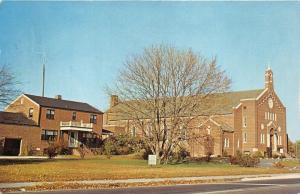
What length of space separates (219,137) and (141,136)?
74.8ft

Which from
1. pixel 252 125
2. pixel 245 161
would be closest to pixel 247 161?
pixel 245 161

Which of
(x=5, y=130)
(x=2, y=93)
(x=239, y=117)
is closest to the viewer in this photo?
(x=2, y=93)

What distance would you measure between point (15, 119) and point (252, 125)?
38915mm

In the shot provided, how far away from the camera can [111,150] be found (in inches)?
2201

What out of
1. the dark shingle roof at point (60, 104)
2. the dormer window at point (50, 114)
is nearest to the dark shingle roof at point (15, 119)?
the dormer window at point (50, 114)

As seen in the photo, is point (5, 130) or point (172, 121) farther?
point (5, 130)

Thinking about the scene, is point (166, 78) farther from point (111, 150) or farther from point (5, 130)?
point (5, 130)

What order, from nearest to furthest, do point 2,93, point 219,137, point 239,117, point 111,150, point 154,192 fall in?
1. point 154,192
2. point 2,93
3. point 111,150
4. point 219,137
5. point 239,117

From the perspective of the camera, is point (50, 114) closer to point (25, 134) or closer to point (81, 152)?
point (25, 134)

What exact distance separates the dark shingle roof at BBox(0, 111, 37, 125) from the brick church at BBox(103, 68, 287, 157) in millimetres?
14076

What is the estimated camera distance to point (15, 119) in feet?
176

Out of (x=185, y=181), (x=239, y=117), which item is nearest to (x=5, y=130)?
(x=185, y=181)

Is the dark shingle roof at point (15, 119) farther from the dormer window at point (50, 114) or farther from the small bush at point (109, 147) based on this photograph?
the small bush at point (109, 147)

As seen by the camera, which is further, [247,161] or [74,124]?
[74,124]
